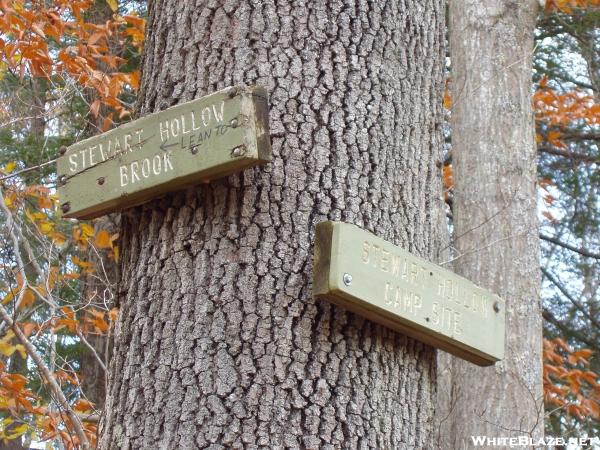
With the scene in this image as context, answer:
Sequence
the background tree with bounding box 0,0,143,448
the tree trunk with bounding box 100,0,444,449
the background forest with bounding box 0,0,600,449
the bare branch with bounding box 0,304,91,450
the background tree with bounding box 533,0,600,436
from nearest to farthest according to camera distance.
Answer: the tree trunk with bounding box 100,0,444,449
the bare branch with bounding box 0,304,91,450
the background tree with bounding box 0,0,143,448
the background forest with bounding box 0,0,600,449
the background tree with bounding box 533,0,600,436

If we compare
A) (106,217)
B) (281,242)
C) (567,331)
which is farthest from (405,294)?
(567,331)

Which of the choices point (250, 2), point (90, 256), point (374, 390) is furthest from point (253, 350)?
point (90, 256)

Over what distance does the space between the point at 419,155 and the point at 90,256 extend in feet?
18.8

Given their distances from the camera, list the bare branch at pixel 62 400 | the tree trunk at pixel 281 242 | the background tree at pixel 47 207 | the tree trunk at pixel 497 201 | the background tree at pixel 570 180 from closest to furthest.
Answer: the tree trunk at pixel 281 242
the bare branch at pixel 62 400
the background tree at pixel 47 207
the tree trunk at pixel 497 201
the background tree at pixel 570 180

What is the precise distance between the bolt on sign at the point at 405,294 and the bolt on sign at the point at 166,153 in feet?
0.95

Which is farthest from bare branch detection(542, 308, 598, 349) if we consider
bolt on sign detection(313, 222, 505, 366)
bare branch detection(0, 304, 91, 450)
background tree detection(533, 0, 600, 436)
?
bolt on sign detection(313, 222, 505, 366)

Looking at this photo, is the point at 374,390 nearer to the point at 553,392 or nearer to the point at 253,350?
the point at 253,350

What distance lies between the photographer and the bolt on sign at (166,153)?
2.03 meters

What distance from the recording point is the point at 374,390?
2.05 metres

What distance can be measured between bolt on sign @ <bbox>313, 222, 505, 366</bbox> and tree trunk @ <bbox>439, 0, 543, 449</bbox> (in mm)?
2282

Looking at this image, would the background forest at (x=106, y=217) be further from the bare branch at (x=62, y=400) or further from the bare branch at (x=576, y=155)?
the bare branch at (x=62, y=400)

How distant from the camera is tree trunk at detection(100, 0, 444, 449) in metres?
1.96

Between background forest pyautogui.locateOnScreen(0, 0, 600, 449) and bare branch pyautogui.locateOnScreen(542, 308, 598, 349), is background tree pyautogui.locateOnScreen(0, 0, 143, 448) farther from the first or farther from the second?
bare branch pyautogui.locateOnScreen(542, 308, 598, 349)

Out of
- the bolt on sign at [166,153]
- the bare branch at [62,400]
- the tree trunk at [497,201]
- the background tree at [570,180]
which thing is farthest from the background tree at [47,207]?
the background tree at [570,180]
